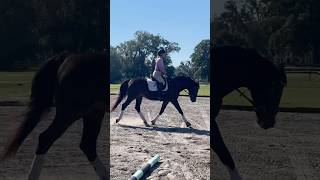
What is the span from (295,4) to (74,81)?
3608 mm

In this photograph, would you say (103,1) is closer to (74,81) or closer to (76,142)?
(74,81)

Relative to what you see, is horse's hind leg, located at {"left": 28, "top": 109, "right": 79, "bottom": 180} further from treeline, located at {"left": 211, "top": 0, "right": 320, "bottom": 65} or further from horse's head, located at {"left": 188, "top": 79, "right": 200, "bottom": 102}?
horse's head, located at {"left": 188, "top": 79, "right": 200, "bottom": 102}

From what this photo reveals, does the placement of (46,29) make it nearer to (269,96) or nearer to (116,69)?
(269,96)

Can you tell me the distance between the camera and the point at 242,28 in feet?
16.3

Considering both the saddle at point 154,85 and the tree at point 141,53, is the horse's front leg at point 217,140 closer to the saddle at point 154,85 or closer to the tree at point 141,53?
the saddle at point 154,85

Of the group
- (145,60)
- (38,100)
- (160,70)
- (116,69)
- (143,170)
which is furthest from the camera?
(145,60)

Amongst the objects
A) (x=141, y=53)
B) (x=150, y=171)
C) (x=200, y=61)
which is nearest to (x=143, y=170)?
(x=150, y=171)

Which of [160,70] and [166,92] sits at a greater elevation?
[160,70]

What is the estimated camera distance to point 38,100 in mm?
3754

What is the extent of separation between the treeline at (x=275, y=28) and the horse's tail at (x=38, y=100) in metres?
1.88

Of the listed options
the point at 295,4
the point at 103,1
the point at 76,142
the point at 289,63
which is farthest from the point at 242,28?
the point at 76,142

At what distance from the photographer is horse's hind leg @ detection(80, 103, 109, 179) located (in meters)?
3.80

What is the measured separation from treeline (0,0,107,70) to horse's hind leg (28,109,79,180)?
83 cm

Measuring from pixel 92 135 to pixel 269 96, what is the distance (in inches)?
73.4
